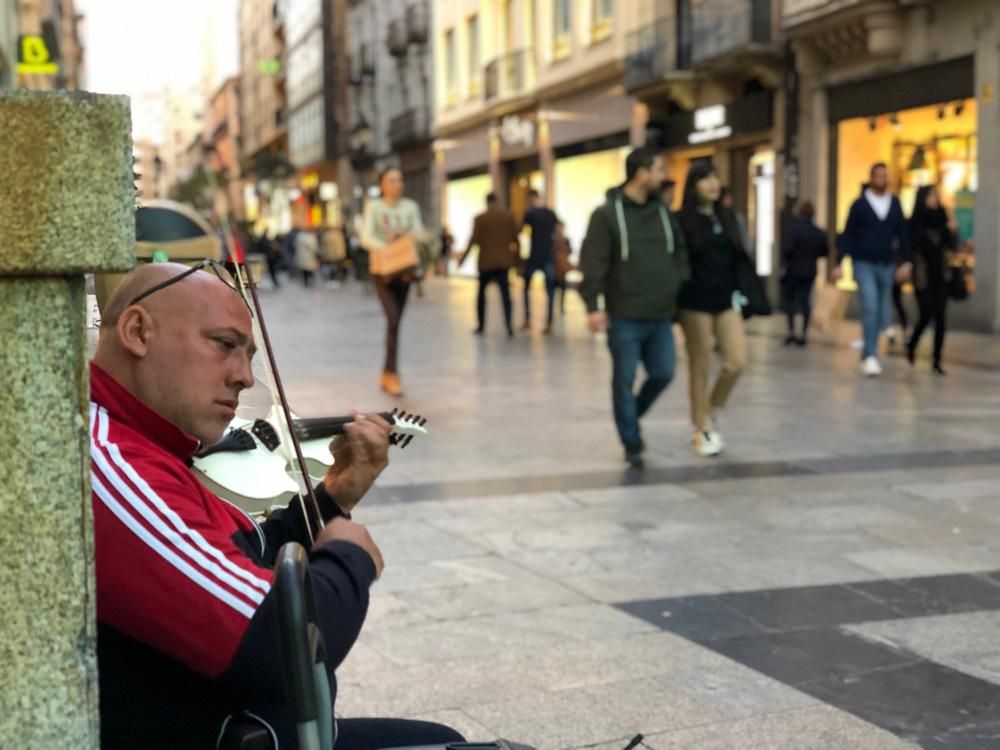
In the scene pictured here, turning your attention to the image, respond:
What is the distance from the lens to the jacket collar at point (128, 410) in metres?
1.97

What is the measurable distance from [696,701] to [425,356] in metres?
11.6

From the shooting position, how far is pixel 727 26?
24625 mm

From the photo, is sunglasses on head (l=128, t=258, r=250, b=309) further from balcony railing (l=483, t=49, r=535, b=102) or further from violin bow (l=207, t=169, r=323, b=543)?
balcony railing (l=483, t=49, r=535, b=102)

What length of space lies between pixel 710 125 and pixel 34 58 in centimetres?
1118

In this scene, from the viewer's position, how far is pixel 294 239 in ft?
144

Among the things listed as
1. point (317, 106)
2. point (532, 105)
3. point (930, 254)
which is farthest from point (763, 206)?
point (317, 106)

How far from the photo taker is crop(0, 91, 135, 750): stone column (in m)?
1.54

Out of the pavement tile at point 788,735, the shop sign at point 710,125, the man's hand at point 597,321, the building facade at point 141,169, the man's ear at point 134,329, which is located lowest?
the pavement tile at point 788,735

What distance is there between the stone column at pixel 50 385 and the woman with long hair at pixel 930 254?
488 inches

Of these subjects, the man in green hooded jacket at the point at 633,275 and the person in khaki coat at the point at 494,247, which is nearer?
the man in green hooded jacket at the point at 633,275

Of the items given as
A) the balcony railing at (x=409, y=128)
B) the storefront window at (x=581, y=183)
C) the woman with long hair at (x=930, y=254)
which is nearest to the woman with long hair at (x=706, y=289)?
the woman with long hair at (x=930, y=254)

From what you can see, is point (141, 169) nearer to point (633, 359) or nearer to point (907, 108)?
point (633, 359)

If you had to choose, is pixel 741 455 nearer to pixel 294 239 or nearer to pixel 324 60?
pixel 294 239

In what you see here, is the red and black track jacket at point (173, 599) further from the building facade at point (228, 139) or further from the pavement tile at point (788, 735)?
the building facade at point (228, 139)
